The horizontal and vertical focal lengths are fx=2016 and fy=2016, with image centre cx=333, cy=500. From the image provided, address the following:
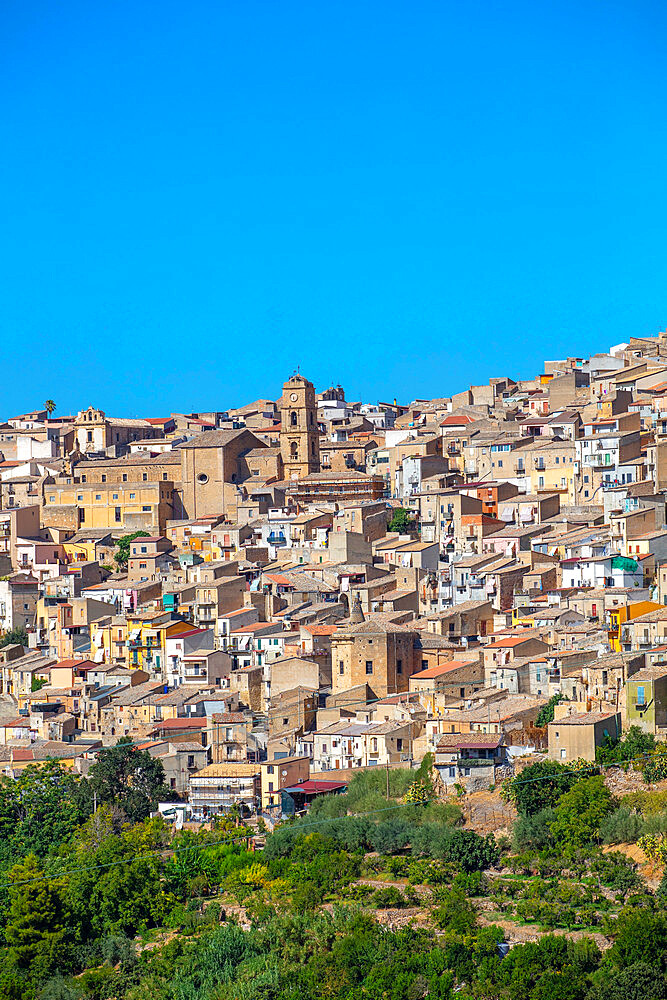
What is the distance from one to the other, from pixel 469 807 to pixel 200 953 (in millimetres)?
4888

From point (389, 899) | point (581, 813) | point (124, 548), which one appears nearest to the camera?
point (389, 899)

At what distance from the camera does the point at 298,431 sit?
54.0 metres

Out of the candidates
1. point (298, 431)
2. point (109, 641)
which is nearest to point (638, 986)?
point (109, 641)

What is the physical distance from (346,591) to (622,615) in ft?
27.0

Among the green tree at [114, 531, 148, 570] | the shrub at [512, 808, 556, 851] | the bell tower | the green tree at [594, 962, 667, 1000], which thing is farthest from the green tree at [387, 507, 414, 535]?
the green tree at [594, 962, 667, 1000]

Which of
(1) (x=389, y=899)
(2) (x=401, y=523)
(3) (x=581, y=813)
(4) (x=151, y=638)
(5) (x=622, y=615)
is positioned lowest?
(1) (x=389, y=899)

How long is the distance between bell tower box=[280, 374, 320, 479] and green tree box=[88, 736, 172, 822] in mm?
20155

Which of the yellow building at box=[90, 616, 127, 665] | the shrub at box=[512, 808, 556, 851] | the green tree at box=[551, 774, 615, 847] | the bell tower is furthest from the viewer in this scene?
the bell tower

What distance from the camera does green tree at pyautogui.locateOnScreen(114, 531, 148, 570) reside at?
49.0 meters

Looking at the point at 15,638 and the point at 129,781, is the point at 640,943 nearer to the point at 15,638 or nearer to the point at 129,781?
the point at 129,781

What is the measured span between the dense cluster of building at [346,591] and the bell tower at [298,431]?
54mm

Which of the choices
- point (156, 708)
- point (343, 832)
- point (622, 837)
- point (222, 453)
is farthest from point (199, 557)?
point (622, 837)

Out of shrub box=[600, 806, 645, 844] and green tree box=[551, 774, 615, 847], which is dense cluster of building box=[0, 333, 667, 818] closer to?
green tree box=[551, 774, 615, 847]

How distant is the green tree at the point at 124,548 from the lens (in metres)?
49.0
